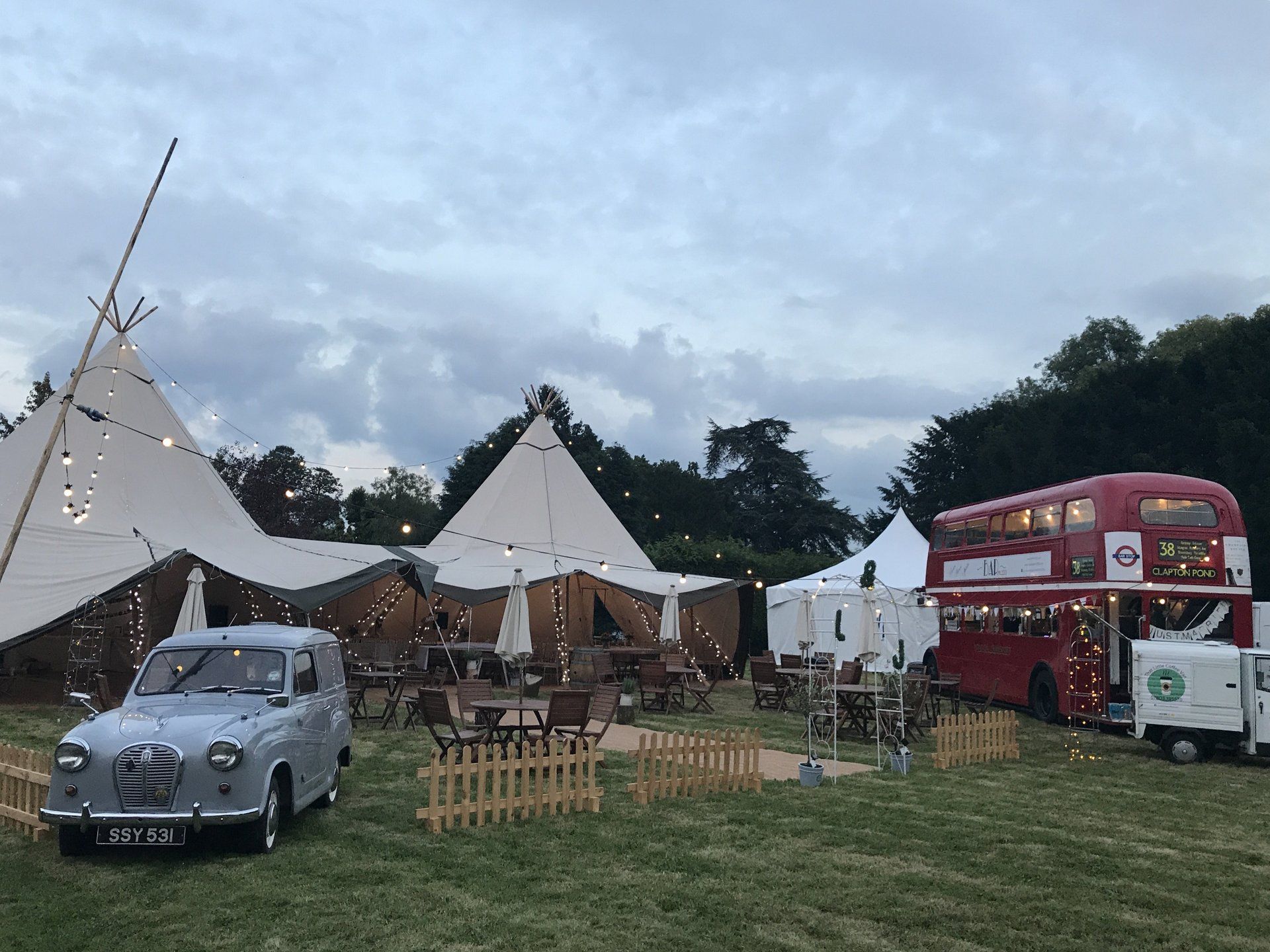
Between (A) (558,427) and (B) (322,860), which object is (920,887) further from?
(A) (558,427)

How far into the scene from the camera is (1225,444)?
27.5 metres

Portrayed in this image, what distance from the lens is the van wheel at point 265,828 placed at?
6125 mm

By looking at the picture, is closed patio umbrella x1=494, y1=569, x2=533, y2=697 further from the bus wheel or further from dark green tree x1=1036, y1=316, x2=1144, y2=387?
dark green tree x1=1036, y1=316, x2=1144, y2=387

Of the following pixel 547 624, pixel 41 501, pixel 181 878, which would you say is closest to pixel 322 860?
pixel 181 878

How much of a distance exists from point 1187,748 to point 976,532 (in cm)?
607

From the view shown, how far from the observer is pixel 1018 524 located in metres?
15.9

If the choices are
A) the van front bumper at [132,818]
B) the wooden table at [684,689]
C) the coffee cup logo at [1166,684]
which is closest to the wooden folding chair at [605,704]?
the wooden table at [684,689]

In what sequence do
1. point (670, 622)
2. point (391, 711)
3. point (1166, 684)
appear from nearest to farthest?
point (1166, 684)
point (391, 711)
point (670, 622)

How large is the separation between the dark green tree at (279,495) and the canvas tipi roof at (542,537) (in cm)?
1371

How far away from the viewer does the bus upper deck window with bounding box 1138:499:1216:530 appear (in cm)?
1329

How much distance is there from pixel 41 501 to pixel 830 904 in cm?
1522

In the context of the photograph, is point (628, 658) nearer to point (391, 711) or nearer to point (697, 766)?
point (391, 711)

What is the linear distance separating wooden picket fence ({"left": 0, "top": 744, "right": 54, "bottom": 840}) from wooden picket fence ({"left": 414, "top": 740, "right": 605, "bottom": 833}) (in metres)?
2.54

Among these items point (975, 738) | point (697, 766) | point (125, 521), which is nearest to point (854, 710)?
point (975, 738)
